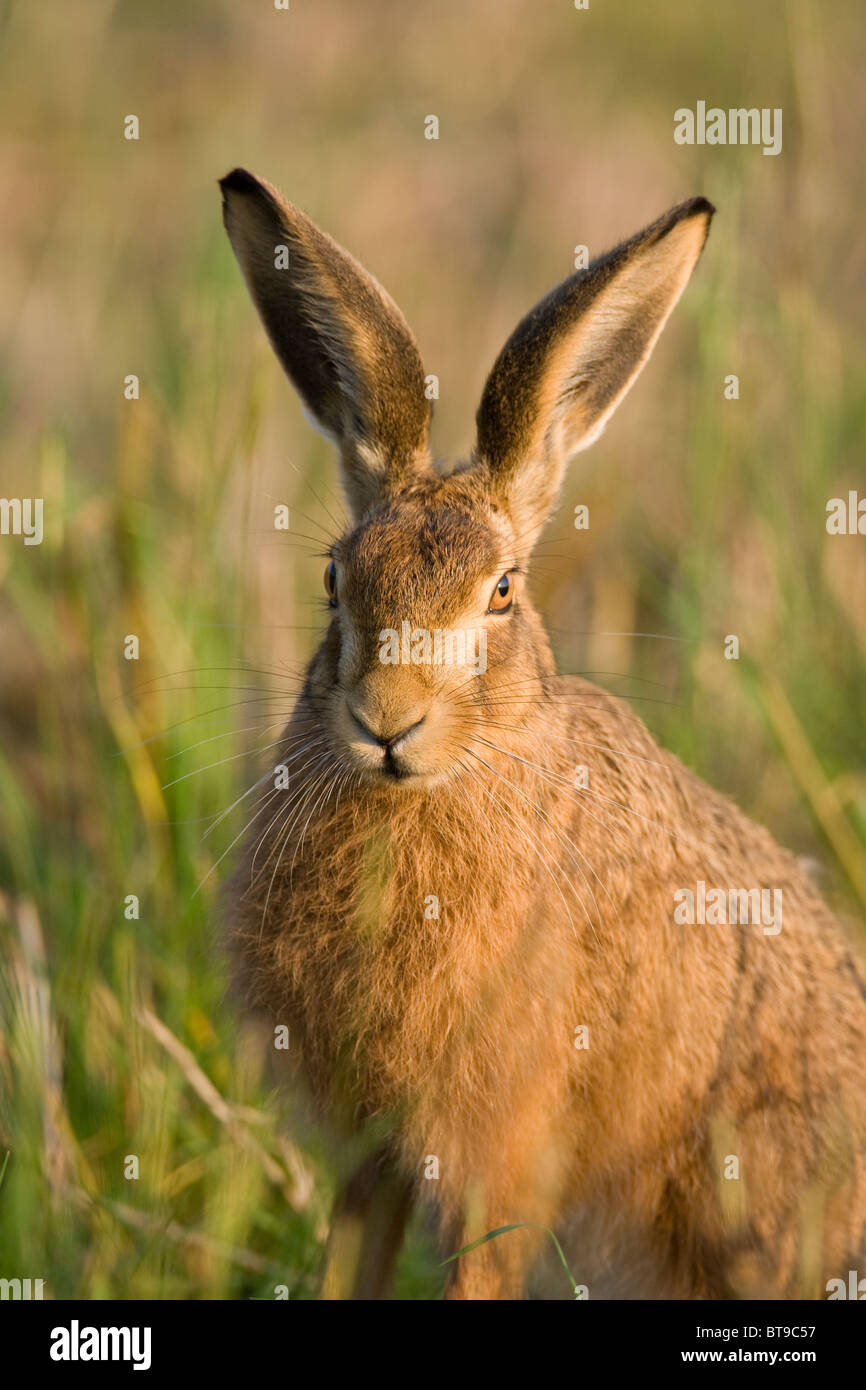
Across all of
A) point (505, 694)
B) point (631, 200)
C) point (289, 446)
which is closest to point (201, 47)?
point (631, 200)

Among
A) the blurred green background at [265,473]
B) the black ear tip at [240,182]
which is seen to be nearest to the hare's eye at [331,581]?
the blurred green background at [265,473]

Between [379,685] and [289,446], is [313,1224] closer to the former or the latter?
[379,685]

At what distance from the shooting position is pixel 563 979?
15.4ft

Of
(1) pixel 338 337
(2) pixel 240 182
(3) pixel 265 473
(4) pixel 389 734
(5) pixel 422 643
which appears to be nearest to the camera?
(4) pixel 389 734

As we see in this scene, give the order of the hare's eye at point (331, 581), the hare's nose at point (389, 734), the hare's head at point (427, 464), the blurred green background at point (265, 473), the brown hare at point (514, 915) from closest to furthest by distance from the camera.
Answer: the hare's nose at point (389, 734)
the hare's head at point (427, 464)
the brown hare at point (514, 915)
the hare's eye at point (331, 581)
the blurred green background at point (265, 473)

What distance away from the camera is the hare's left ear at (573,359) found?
4.73 meters

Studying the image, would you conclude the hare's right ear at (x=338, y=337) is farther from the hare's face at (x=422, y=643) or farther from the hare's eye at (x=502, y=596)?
the hare's eye at (x=502, y=596)

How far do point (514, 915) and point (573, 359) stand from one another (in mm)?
1674

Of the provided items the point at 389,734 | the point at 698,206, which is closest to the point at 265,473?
the point at 698,206

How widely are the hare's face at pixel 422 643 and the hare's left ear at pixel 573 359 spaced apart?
267mm

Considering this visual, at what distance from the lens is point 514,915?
4.71 m

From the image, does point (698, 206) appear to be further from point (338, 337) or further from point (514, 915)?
point (514, 915)

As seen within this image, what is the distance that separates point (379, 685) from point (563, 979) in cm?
109

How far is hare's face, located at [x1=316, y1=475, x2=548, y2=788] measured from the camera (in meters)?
4.19
